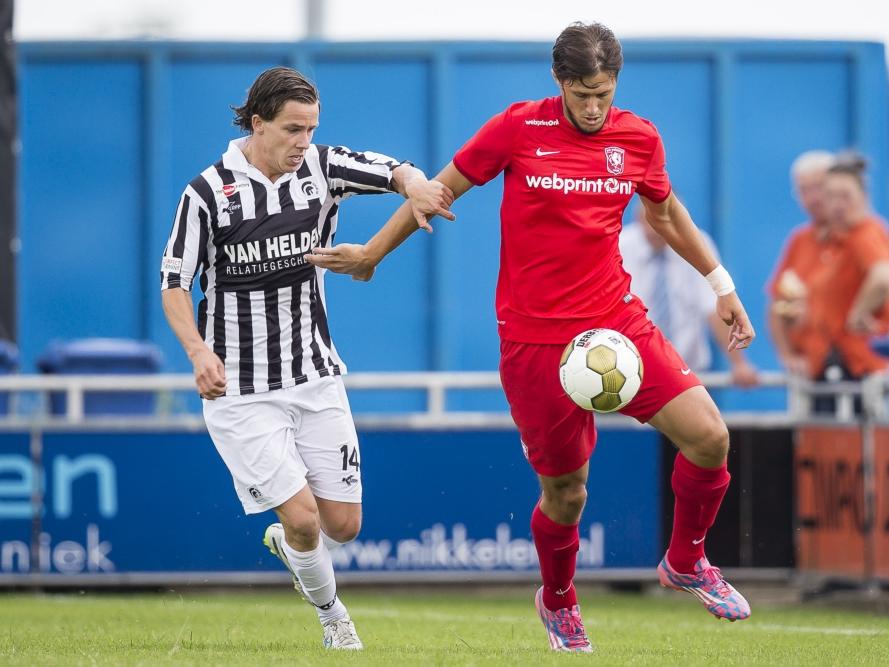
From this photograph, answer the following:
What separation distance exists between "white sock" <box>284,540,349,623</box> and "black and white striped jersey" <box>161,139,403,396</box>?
2.17ft

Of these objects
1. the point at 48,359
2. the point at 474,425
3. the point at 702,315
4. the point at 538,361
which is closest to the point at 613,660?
the point at 538,361

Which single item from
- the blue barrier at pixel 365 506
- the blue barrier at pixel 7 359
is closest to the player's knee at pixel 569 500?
the blue barrier at pixel 365 506

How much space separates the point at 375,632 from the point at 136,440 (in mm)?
2725

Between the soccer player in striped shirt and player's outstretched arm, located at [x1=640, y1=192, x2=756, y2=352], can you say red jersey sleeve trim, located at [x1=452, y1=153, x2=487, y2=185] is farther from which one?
player's outstretched arm, located at [x1=640, y1=192, x2=756, y2=352]

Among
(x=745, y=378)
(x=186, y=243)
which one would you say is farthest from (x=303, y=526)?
(x=745, y=378)

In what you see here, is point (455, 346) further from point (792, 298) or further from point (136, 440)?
point (136, 440)

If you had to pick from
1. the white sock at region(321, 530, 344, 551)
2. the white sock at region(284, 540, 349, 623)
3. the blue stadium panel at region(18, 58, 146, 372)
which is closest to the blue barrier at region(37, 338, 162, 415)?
the blue stadium panel at region(18, 58, 146, 372)

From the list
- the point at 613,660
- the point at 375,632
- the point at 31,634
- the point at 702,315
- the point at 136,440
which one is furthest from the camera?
the point at 702,315

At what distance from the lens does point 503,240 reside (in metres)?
6.88

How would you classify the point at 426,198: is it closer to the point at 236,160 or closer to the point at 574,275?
the point at 574,275

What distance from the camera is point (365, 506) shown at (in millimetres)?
10195

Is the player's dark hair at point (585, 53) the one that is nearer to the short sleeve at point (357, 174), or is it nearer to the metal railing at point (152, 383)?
the short sleeve at point (357, 174)

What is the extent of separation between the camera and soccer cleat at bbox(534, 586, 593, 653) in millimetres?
6953

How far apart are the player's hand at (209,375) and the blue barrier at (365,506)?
3662mm
